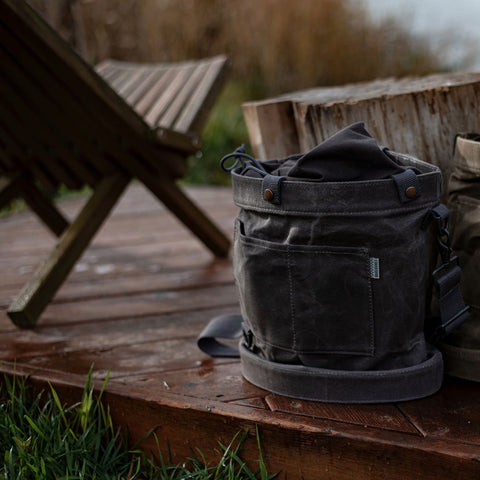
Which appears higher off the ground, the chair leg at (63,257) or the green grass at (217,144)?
the chair leg at (63,257)

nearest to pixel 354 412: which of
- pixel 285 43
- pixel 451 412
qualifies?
pixel 451 412

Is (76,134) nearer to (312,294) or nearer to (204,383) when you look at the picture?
(204,383)

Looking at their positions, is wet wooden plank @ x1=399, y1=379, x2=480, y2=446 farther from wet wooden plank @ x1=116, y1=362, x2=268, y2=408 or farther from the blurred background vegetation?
the blurred background vegetation

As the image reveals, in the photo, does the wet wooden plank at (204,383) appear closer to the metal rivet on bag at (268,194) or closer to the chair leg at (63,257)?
the metal rivet on bag at (268,194)

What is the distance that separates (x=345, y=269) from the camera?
1.18 m

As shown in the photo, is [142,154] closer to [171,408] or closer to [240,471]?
[171,408]

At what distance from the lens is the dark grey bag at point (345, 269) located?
117 cm

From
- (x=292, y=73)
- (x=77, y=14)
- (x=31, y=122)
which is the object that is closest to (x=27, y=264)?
(x=31, y=122)

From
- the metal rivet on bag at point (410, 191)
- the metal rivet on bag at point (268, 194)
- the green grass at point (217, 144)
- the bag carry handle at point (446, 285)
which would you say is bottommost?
the green grass at point (217, 144)

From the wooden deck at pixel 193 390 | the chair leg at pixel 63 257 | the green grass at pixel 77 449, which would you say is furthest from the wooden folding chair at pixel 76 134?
Result: the green grass at pixel 77 449

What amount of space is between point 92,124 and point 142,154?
0.20 metres

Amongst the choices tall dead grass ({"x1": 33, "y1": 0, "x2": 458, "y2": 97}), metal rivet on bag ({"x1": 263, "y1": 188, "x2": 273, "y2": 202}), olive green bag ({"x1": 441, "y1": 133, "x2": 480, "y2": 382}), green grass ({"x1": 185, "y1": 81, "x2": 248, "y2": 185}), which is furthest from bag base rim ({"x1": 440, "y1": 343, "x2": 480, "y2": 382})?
tall dead grass ({"x1": 33, "y1": 0, "x2": 458, "y2": 97})

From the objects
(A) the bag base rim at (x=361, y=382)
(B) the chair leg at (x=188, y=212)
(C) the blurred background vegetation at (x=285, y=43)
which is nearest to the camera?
(A) the bag base rim at (x=361, y=382)

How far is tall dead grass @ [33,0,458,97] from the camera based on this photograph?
6.46 metres
